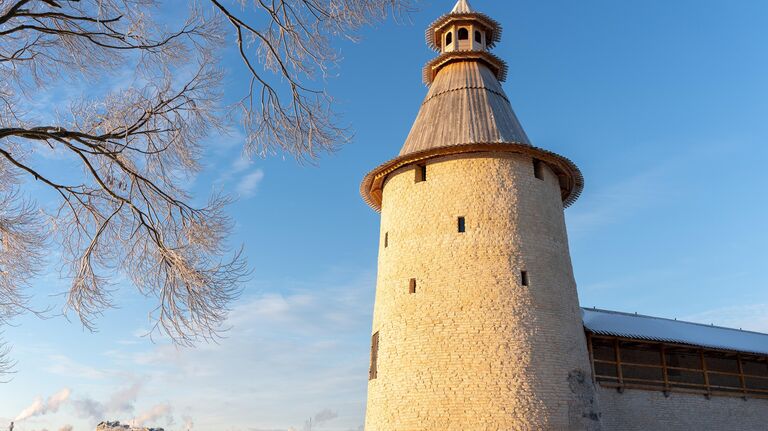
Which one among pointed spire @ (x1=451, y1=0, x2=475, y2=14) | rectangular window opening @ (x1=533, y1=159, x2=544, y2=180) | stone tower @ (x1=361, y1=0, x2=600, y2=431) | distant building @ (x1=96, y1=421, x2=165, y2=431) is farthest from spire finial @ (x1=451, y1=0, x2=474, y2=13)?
distant building @ (x1=96, y1=421, x2=165, y2=431)

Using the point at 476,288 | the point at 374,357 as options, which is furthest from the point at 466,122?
the point at 374,357

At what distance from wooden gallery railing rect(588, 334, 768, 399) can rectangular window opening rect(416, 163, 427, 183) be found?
22.3ft

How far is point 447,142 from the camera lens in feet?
58.1

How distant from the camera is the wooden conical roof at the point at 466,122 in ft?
57.1

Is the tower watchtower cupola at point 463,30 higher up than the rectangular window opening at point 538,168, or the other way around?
the tower watchtower cupola at point 463,30

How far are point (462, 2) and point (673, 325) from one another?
14041 millimetres

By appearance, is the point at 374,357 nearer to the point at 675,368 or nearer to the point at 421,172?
the point at 421,172

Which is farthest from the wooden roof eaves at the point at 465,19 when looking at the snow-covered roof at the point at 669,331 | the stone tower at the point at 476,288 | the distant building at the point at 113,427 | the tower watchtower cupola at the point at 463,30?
the distant building at the point at 113,427

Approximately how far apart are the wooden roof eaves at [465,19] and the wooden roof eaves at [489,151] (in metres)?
6.36

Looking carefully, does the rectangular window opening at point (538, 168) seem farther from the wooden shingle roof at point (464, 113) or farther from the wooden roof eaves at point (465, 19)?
the wooden roof eaves at point (465, 19)

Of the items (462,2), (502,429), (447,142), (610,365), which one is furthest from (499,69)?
(502,429)

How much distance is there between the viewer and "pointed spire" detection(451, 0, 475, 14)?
2189 cm

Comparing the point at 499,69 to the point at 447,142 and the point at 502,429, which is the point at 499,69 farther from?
the point at 502,429

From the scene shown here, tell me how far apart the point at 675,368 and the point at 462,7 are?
14095mm
